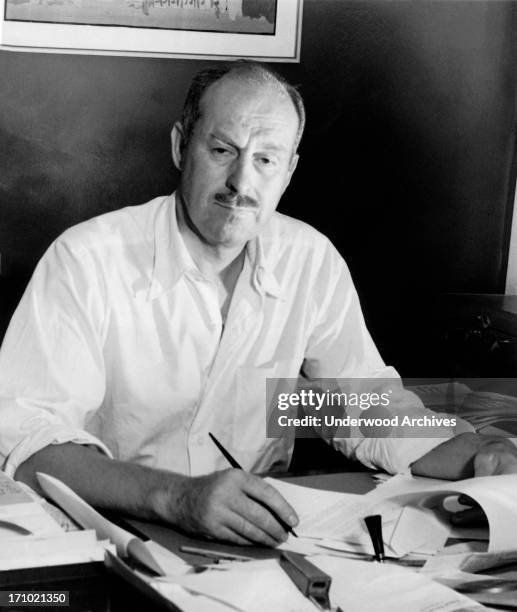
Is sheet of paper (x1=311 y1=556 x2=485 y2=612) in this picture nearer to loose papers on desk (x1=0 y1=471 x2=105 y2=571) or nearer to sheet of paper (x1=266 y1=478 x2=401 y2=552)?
sheet of paper (x1=266 y1=478 x2=401 y2=552)

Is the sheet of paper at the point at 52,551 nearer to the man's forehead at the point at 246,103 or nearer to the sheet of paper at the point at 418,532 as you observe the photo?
the sheet of paper at the point at 418,532

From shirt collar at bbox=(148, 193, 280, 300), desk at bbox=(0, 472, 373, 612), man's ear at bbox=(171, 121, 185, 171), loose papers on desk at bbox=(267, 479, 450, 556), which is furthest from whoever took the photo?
man's ear at bbox=(171, 121, 185, 171)

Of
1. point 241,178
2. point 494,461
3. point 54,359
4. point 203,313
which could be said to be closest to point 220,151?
point 241,178

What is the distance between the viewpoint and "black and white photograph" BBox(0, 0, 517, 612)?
0.85 meters

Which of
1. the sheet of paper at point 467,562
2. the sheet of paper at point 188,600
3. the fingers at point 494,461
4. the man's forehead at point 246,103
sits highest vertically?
the man's forehead at point 246,103

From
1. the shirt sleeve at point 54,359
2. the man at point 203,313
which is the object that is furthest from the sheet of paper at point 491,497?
the shirt sleeve at point 54,359

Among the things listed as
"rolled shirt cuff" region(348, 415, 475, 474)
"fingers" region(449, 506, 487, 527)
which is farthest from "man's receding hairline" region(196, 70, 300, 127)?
"fingers" region(449, 506, 487, 527)

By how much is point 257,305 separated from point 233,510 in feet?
2.41

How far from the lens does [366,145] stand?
6.44 feet

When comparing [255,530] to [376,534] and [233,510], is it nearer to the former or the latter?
[233,510]

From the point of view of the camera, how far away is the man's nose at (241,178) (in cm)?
151

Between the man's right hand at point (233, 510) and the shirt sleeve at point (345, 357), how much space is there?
420 mm

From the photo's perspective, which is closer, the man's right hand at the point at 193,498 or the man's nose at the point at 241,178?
the man's right hand at the point at 193,498

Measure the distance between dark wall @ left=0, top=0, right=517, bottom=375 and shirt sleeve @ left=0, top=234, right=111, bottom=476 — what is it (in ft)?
1.35
